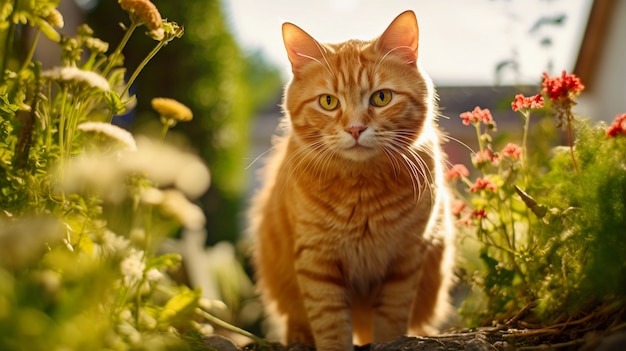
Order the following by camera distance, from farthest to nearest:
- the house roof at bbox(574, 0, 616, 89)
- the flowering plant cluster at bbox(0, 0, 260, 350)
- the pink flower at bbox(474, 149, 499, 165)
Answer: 1. the house roof at bbox(574, 0, 616, 89)
2. the pink flower at bbox(474, 149, 499, 165)
3. the flowering plant cluster at bbox(0, 0, 260, 350)

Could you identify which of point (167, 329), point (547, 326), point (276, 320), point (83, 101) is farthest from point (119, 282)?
point (547, 326)

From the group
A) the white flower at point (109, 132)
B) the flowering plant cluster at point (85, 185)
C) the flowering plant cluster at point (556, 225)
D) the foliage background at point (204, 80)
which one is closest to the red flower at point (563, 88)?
the flowering plant cluster at point (556, 225)

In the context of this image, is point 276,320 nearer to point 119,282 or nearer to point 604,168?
point 119,282

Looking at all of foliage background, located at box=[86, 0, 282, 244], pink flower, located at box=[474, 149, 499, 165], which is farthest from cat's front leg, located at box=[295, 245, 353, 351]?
foliage background, located at box=[86, 0, 282, 244]

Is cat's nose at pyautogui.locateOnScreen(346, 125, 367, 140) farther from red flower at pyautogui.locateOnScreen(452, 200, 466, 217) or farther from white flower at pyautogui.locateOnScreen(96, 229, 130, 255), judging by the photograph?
white flower at pyautogui.locateOnScreen(96, 229, 130, 255)

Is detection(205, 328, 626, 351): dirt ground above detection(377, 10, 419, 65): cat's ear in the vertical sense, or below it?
below

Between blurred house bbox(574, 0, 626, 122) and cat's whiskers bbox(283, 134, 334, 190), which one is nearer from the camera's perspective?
cat's whiskers bbox(283, 134, 334, 190)

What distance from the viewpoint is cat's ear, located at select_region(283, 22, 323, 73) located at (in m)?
2.05

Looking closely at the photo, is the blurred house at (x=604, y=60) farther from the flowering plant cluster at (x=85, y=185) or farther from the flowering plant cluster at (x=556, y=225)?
the flowering plant cluster at (x=85, y=185)

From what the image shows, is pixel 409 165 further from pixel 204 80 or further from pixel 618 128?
pixel 204 80

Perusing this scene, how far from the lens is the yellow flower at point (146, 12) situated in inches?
61.7

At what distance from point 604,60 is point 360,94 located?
546cm

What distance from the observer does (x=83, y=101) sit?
171 centimetres

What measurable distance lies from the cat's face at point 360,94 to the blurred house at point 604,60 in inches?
164
